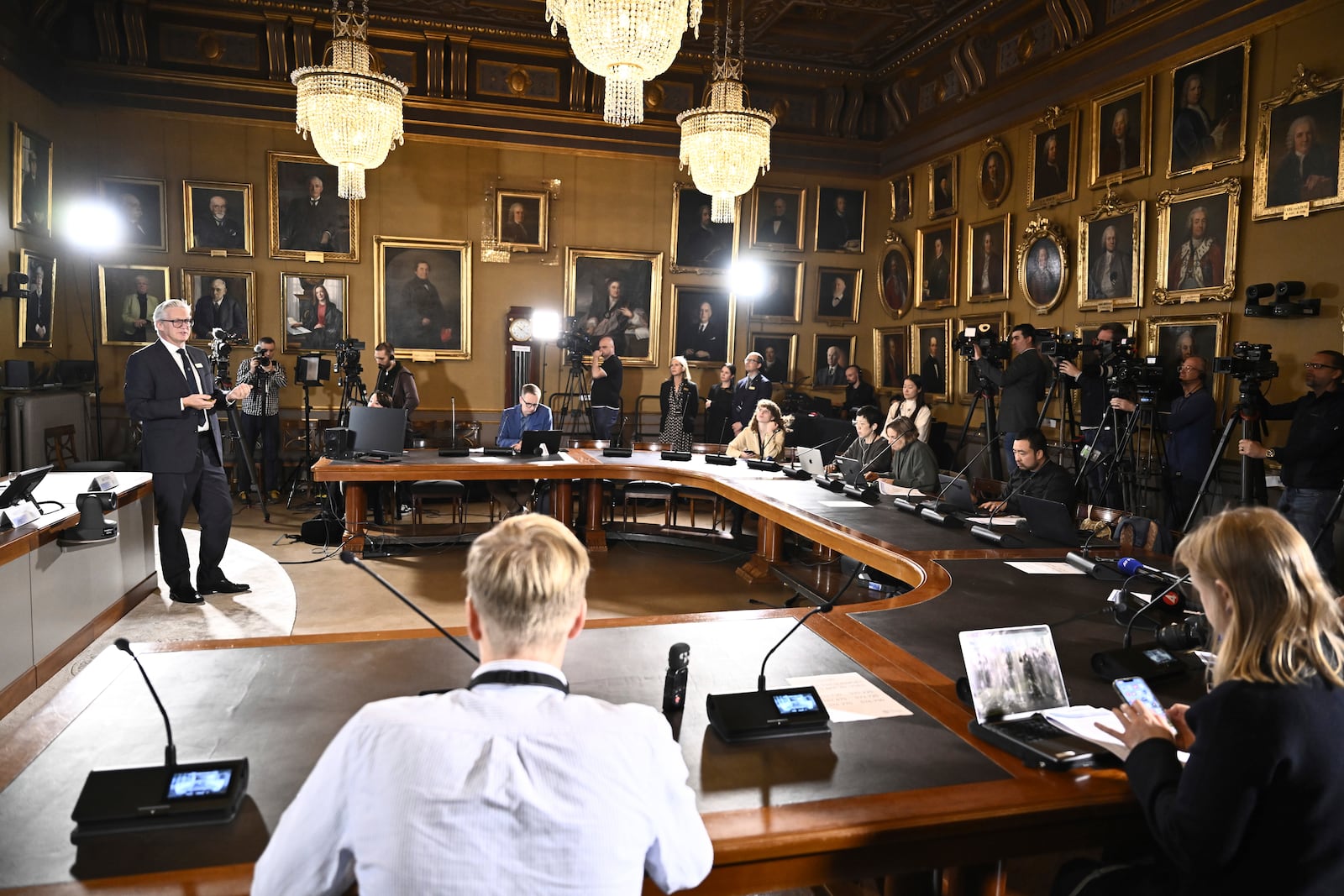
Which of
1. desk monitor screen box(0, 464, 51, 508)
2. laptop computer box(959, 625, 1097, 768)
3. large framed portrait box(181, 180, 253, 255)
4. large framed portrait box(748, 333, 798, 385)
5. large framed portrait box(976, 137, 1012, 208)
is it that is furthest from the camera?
large framed portrait box(748, 333, 798, 385)

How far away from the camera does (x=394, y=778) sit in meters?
1.13

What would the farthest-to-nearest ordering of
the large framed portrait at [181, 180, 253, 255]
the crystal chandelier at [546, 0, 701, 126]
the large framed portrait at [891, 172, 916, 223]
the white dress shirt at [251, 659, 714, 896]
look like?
the large framed portrait at [891, 172, 916, 223] < the large framed portrait at [181, 180, 253, 255] < the crystal chandelier at [546, 0, 701, 126] < the white dress shirt at [251, 659, 714, 896]

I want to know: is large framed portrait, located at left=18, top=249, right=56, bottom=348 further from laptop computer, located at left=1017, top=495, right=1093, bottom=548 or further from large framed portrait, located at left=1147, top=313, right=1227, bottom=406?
large framed portrait, located at left=1147, top=313, right=1227, bottom=406

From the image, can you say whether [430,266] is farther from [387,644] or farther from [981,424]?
[387,644]

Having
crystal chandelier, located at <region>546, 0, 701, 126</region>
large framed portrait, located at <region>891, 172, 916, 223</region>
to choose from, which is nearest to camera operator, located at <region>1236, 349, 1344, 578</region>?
crystal chandelier, located at <region>546, 0, 701, 126</region>

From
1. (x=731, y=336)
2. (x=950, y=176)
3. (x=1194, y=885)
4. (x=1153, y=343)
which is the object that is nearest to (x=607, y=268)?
(x=731, y=336)

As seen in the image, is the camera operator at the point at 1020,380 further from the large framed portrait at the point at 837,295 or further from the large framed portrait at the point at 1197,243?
the large framed portrait at the point at 837,295

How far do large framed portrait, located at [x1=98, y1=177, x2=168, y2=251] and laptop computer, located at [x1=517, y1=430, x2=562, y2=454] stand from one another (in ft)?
16.9

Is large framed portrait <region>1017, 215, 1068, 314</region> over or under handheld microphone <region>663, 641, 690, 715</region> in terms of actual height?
over

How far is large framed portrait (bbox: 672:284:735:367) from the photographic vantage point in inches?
430

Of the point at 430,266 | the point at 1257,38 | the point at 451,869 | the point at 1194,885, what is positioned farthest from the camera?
the point at 430,266

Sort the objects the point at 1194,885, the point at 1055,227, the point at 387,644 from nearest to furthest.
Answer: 1. the point at 1194,885
2. the point at 387,644
3. the point at 1055,227

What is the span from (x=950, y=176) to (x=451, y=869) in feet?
32.5

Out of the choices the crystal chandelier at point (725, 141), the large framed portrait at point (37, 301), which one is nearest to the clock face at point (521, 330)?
the crystal chandelier at point (725, 141)
